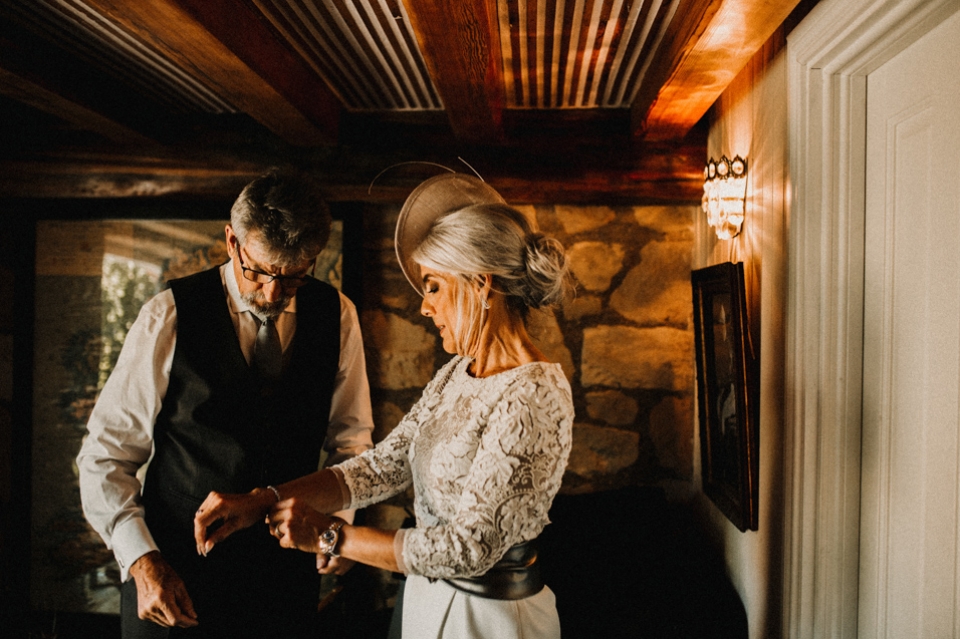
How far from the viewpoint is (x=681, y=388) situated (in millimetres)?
2799

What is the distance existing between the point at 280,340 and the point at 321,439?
0.41m

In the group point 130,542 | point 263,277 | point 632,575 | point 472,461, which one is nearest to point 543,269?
point 472,461

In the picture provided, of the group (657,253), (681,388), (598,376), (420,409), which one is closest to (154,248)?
(420,409)

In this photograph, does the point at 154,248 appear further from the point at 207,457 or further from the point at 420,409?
the point at 420,409

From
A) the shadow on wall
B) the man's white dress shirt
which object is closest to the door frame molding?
the shadow on wall

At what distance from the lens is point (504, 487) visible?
1.31 m

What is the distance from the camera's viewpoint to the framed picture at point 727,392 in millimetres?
1797

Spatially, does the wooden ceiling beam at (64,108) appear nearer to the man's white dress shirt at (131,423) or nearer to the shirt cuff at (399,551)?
the man's white dress shirt at (131,423)

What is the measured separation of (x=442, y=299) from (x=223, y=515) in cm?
78

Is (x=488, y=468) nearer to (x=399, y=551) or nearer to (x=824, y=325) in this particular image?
(x=399, y=551)

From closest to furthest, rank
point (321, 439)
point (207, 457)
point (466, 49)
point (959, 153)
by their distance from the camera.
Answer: point (959, 153)
point (466, 49)
point (207, 457)
point (321, 439)

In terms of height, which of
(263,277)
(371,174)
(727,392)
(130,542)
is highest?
(371,174)

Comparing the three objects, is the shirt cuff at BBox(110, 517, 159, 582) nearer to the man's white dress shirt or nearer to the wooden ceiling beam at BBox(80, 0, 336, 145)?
the man's white dress shirt

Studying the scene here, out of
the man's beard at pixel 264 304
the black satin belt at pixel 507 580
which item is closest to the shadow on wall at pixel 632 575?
the black satin belt at pixel 507 580
